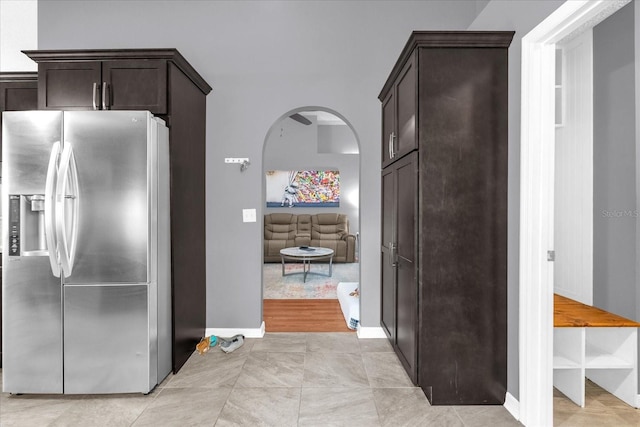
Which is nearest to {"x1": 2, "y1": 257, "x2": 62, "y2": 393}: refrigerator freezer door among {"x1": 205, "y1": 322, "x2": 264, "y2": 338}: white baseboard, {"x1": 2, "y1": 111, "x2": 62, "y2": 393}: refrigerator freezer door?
{"x1": 2, "y1": 111, "x2": 62, "y2": 393}: refrigerator freezer door

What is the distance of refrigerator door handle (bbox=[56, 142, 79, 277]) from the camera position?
7.43ft

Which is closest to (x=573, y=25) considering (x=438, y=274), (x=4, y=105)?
(x=438, y=274)

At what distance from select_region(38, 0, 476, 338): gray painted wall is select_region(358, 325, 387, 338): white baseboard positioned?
55 mm

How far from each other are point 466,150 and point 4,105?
11.7ft

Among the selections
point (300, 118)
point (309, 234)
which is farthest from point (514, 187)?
point (309, 234)

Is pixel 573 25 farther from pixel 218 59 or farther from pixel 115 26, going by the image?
pixel 115 26

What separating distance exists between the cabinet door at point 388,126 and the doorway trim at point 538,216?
1041 millimetres

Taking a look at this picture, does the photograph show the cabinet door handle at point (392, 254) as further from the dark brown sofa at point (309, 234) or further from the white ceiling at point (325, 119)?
the white ceiling at point (325, 119)

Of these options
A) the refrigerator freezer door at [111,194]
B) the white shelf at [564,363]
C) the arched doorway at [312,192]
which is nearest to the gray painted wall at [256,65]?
the refrigerator freezer door at [111,194]

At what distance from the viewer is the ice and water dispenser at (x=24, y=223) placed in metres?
2.32

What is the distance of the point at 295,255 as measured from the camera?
617 cm

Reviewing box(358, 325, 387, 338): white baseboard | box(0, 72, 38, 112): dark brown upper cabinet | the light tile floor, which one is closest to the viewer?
the light tile floor

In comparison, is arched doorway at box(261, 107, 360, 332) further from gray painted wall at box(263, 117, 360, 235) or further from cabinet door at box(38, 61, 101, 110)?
cabinet door at box(38, 61, 101, 110)

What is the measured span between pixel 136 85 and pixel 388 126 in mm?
2023
